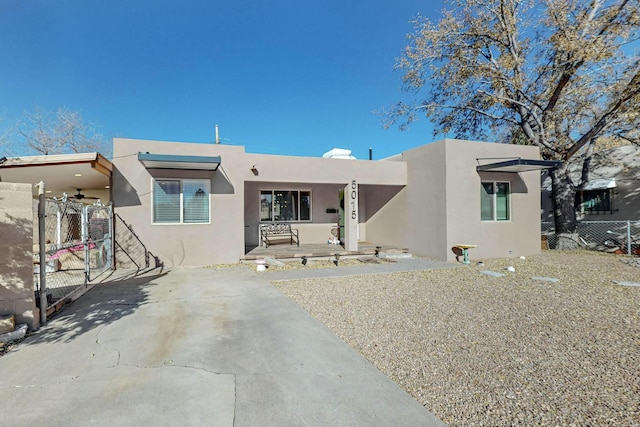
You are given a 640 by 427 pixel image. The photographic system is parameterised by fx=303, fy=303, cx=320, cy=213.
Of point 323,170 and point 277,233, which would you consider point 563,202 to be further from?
point 277,233

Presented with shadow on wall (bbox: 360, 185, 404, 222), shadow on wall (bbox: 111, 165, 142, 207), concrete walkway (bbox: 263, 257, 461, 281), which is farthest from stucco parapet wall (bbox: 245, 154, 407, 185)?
shadow on wall (bbox: 111, 165, 142, 207)

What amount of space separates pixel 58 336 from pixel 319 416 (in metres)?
3.73

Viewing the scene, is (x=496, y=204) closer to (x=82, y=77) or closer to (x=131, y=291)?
(x=131, y=291)

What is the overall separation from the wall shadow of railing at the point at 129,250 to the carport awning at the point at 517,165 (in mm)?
10620

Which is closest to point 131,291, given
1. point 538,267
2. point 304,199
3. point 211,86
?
point 304,199

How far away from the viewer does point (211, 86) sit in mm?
15750

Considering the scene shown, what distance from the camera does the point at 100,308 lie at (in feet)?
16.6

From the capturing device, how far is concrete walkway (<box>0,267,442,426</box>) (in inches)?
92.4

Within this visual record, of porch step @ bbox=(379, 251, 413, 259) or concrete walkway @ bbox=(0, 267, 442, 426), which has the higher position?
porch step @ bbox=(379, 251, 413, 259)

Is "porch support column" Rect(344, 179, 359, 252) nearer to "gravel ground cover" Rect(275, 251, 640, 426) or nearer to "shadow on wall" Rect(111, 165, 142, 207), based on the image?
"gravel ground cover" Rect(275, 251, 640, 426)

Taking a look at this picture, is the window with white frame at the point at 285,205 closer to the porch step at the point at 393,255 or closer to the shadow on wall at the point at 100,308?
the porch step at the point at 393,255

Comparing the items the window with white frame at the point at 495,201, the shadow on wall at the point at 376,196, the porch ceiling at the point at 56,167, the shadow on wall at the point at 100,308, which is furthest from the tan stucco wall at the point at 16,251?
the window with white frame at the point at 495,201

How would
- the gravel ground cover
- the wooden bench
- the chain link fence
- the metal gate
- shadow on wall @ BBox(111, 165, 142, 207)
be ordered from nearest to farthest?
the gravel ground cover
the metal gate
shadow on wall @ BBox(111, 165, 142, 207)
the wooden bench
the chain link fence

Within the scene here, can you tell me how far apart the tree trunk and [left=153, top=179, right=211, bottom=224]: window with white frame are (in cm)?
1439
